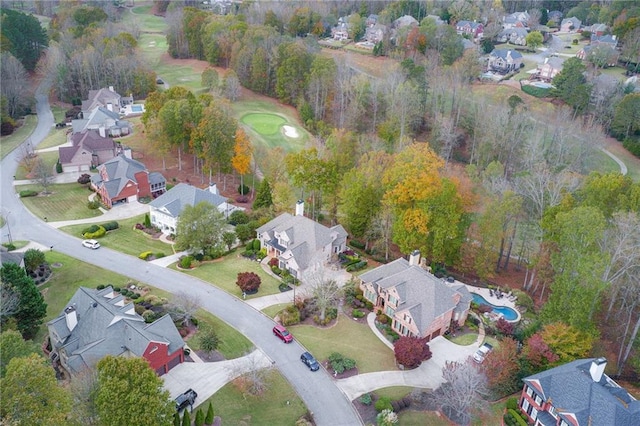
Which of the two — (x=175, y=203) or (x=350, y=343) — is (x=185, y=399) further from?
(x=175, y=203)

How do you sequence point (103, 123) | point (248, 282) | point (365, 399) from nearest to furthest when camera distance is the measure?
1. point (365, 399)
2. point (248, 282)
3. point (103, 123)

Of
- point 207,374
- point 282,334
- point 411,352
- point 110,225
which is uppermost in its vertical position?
point 411,352

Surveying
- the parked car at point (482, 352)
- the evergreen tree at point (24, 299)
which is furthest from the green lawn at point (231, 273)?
the parked car at point (482, 352)

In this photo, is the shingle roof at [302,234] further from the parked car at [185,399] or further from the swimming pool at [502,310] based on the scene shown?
the parked car at [185,399]

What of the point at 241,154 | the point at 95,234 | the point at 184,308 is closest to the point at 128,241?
the point at 95,234

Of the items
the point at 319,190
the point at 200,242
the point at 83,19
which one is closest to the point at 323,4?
the point at 83,19

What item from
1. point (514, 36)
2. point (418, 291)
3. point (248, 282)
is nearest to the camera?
point (418, 291)

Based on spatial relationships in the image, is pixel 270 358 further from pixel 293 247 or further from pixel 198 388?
pixel 293 247
